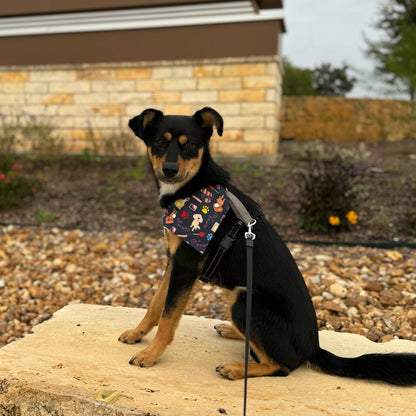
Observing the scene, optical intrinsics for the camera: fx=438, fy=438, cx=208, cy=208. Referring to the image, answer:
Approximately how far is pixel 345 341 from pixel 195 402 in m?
1.37

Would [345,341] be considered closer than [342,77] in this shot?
Yes

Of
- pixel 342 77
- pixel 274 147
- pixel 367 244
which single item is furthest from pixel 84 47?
pixel 342 77

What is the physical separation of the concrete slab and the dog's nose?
109cm

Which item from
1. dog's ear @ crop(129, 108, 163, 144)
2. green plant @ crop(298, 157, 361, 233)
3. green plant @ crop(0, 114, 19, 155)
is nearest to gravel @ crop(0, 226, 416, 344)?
green plant @ crop(298, 157, 361, 233)

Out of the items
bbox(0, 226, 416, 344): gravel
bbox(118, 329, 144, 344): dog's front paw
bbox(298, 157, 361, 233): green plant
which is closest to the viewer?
bbox(118, 329, 144, 344): dog's front paw

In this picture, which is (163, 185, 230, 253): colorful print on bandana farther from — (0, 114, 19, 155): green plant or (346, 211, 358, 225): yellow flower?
(0, 114, 19, 155): green plant

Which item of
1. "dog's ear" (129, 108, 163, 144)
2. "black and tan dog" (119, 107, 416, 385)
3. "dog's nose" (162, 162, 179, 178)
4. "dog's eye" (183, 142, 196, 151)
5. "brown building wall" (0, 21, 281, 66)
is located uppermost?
"brown building wall" (0, 21, 281, 66)

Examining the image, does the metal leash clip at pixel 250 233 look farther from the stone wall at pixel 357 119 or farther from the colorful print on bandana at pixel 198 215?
the stone wall at pixel 357 119

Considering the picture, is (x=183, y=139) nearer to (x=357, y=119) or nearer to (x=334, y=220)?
(x=334, y=220)

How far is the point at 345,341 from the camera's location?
3041 mm

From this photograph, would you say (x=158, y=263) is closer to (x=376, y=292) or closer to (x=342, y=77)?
(x=376, y=292)

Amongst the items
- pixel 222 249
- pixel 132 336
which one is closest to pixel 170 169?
pixel 222 249

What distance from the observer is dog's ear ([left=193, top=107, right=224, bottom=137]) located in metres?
2.41

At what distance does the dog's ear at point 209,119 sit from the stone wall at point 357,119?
1358cm
